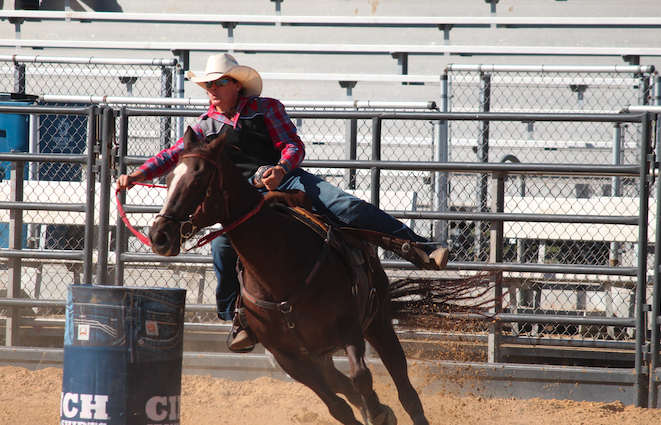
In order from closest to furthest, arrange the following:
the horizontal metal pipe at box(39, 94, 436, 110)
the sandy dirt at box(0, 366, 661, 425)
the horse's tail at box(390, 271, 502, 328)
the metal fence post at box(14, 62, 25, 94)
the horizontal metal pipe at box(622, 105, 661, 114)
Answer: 1. the horse's tail at box(390, 271, 502, 328)
2. the sandy dirt at box(0, 366, 661, 425)
3. the horizontal metal pipe at box(622, 105, 661, 114)
4. the horizontal metal pipe at box(39, 94, 436, 110)
5. the metal fence post at box(14, 62, 25, 94)

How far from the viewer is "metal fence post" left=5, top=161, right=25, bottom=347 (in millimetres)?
5570

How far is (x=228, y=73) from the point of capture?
3379 millimetres

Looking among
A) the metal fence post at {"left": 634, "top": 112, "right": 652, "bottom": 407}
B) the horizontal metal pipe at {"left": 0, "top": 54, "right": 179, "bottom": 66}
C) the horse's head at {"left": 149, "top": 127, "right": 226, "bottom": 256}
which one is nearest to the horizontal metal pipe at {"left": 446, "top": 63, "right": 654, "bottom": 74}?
the metal fence post at {"left": 634, "top": 112, "right": 652, "bottom": 407}

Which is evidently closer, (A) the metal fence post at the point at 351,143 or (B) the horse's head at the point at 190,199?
(B) the horse's head at the point at 190,199

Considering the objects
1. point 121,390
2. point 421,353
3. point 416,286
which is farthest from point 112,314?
point 421,353

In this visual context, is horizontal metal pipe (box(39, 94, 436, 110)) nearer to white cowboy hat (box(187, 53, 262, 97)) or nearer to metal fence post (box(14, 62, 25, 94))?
metal fence post (box(14, 62, 25, 94))

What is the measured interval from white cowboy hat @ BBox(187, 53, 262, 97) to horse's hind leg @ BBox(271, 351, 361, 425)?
1.54m

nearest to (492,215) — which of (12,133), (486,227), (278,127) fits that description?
(486,227)

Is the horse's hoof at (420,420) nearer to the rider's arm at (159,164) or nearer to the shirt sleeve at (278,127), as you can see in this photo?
the shirt sleeve at (278,127)

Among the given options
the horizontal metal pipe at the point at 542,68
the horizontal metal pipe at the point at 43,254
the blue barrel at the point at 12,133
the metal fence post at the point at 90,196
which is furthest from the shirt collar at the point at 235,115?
the blue barrel at the point at 12,133

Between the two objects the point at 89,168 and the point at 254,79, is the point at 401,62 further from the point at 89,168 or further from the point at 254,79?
the point at 254,79

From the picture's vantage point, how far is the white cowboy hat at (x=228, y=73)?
336 cm

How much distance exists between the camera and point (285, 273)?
10.4 ft

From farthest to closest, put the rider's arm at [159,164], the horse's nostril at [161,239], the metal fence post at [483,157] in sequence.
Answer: the metal fence post at [483,157]
the rider's arm at [159,164]
the horse's nostril at [161,239]
